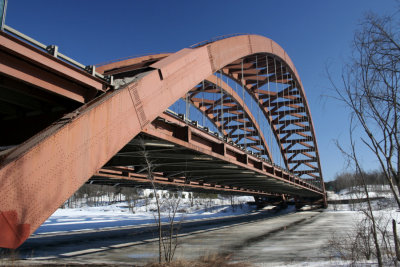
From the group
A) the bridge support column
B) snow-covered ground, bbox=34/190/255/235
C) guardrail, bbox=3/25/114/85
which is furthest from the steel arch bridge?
the bridge support column

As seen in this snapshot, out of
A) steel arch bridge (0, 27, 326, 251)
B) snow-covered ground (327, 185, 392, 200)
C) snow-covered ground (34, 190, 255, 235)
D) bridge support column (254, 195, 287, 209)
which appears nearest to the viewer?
steel arch bridge (0, 27, 326, 251)

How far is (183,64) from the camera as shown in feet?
39.4

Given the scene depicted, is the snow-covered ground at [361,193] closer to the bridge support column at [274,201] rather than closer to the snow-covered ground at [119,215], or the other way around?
the snow-covered ground at [119,215]

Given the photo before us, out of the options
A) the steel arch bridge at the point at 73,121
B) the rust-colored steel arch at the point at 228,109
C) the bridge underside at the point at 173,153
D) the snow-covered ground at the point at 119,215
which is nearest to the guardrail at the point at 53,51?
the steel arch bridge at the point at 73,121

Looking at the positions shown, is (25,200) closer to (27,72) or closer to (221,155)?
(27,72)

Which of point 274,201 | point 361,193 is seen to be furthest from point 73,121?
point 274,201

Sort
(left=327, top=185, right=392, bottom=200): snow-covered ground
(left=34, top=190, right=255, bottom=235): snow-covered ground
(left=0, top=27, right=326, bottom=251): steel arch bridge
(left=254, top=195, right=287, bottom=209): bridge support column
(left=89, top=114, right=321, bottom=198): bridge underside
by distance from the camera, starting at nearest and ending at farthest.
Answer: (left=0, top=27, right=326, bottom=251): steel arch bridge
(left=89, top=114, right=321, bottom=198): bridge underside
(left=327, top=185, right=392, bottom=200): snow-covered ground
(left=34, top=190, right=255, bottom=235): snow-covered ground
(left=254, top=195, right=287, bottom=209): bridge support column

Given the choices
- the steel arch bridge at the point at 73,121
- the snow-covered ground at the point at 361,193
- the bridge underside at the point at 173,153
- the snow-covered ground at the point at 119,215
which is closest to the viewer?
the steel arch bridge at the point at 73,121

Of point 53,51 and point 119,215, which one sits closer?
point 53,51

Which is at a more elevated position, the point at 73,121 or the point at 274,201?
the point at 73,121

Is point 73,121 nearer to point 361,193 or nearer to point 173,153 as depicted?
point 173,153

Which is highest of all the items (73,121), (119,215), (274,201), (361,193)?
(73,121)

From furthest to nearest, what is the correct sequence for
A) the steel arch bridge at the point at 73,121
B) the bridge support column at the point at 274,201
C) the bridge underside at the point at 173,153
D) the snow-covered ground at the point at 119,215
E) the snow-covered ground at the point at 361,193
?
the bridge support column at the point at 274,201 → the snow-covered ground at the point at 119,215 → the snow-covered ground at the point at 361,193 → the bridge underside at the point at 173,153 → the steel arch bridge at the point at 73,121

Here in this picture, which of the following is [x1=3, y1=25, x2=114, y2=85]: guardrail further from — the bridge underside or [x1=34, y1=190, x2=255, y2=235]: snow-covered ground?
[x1=34, y1=190, x2=255, y2=235]: snow-covered ground
